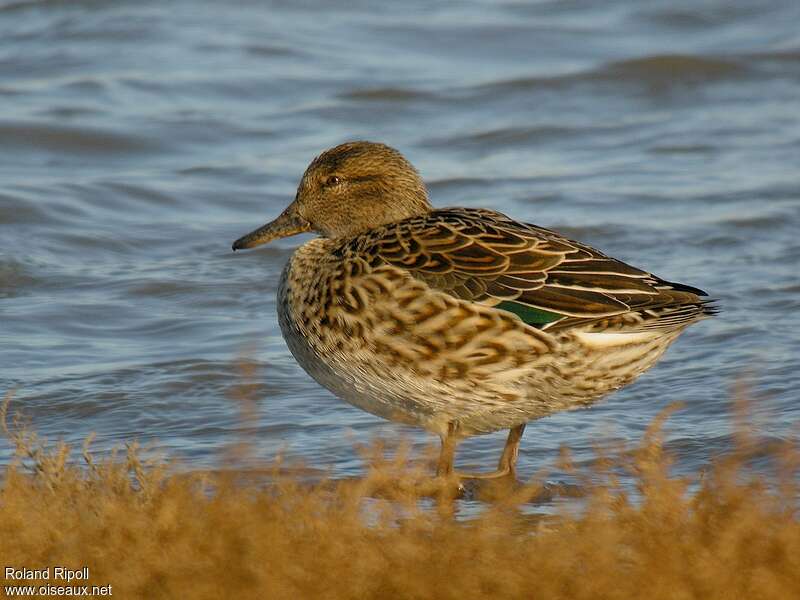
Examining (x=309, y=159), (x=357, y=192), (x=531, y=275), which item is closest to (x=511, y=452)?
(x=531, y=275)

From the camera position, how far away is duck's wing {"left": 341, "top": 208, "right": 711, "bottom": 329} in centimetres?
606

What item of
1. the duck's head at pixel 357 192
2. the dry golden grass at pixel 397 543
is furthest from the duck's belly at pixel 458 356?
the dry golden grass at pixel 397 543

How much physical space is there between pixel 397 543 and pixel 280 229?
3.16m

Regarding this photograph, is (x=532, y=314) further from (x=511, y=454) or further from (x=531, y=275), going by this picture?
(x=511, y=454)

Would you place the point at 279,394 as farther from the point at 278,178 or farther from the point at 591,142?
the point at 591,142

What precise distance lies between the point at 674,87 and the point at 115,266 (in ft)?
24.3

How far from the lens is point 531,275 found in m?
6.19

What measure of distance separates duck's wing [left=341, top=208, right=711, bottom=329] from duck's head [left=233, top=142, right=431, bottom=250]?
1.86 feet

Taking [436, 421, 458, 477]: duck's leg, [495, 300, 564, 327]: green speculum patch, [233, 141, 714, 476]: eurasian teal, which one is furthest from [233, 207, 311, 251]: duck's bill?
[495, 300, 564, 327]: green speculum patch

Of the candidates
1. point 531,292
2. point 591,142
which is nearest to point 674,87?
point 591,142

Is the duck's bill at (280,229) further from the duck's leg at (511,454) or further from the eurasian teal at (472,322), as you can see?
the duck's leg at (511,454)

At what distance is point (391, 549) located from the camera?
4.38m

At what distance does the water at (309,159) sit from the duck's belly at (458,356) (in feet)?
1.75

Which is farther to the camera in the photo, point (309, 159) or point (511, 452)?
point (309, 159)
